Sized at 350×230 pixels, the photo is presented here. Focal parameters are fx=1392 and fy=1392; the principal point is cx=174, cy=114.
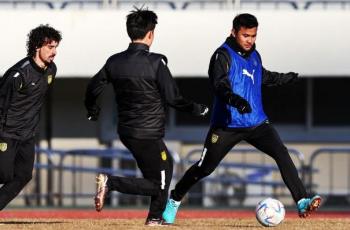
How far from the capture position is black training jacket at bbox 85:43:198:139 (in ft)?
40.8

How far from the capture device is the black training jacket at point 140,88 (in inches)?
490

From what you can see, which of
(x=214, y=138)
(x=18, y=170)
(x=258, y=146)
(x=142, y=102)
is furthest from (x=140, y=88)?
(x=18, y=170)

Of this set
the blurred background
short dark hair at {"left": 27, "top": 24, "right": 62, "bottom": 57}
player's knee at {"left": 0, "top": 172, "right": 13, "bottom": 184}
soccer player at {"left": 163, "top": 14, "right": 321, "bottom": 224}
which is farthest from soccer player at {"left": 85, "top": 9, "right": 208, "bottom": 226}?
the blurred background

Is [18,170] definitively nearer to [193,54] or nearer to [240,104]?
[240,104]

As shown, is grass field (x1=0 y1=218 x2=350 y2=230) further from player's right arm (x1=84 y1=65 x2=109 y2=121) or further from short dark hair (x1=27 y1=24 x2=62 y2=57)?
short dark hair (x1=27 y1=24 x2=62 y2=57)

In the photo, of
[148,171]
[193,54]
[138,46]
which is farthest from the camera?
[193,54]

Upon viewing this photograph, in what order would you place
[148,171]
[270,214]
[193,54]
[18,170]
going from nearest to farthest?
1. [148,171]
2. [270,214]
3. [18,170]
4. [193,54]

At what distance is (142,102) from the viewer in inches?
493

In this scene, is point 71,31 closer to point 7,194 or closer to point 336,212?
point 336,212

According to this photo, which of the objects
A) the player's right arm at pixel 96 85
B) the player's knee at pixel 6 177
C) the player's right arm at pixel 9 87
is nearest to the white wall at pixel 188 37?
the player's knee at pixel 6 177

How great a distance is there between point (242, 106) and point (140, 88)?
3.04ft

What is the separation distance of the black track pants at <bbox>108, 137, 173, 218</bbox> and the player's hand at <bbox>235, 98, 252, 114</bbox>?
0.80 metres

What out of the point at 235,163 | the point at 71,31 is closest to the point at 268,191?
the point at 235,163

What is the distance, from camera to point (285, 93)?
22.7m
